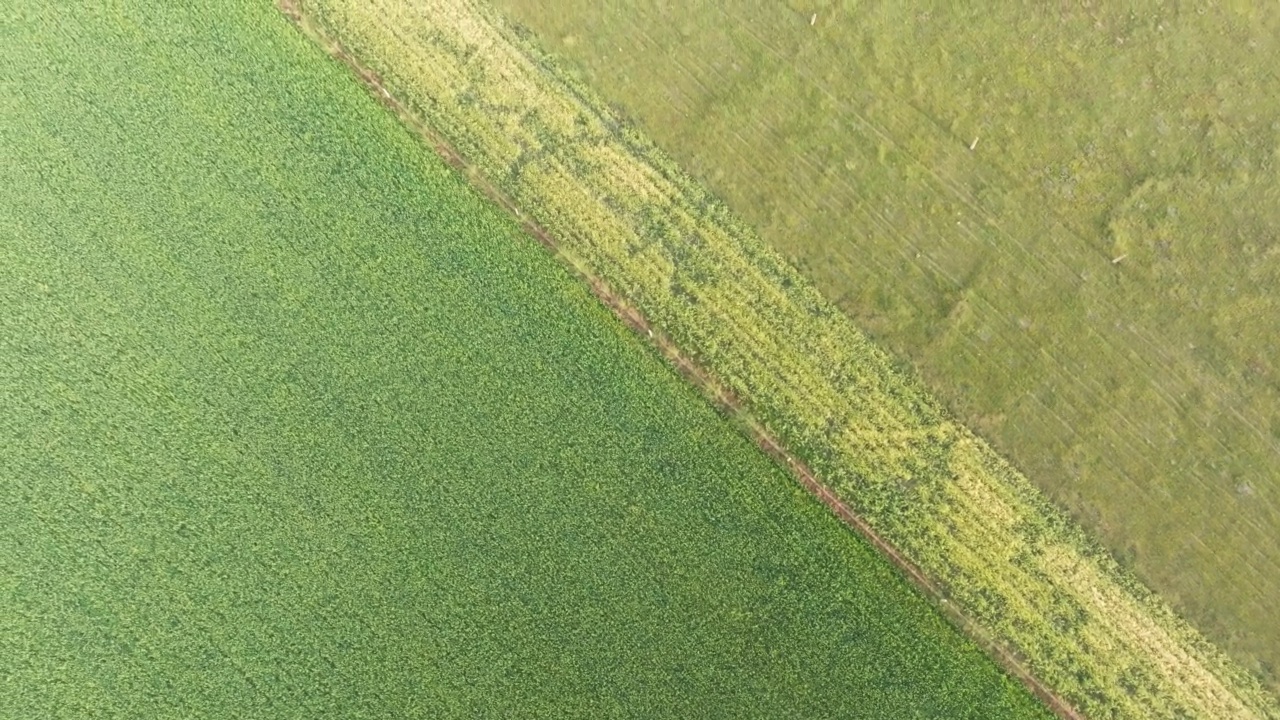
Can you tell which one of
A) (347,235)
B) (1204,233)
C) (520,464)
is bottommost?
(520,464)

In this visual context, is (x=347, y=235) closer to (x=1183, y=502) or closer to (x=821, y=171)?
(x=821, y=171)

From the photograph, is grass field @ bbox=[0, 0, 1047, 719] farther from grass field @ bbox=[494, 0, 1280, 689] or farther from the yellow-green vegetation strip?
grass field @ bbox=[494, 0, 1280, 689]

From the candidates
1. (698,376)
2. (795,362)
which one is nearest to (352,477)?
(698,376)

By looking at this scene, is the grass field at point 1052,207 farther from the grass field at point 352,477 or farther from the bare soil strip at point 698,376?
the grass field at point 352,477

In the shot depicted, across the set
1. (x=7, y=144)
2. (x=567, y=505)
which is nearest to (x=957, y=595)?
(x=567, y=505)

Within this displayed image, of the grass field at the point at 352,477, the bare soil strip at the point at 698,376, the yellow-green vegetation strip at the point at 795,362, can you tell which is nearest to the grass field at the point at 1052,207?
the yellow-green vegetation strip at the point at 795,362

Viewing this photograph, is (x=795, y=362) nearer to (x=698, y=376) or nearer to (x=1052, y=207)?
(x=698, y=376)
